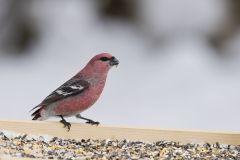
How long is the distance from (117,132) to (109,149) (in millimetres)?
173

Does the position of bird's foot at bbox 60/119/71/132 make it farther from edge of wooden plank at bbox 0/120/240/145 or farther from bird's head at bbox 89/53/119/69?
bird's head at bbox 89/53/119/69

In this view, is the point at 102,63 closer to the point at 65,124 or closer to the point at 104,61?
the point at 104,61

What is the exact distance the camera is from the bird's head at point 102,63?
286cm

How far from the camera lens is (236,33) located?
4.42 metres

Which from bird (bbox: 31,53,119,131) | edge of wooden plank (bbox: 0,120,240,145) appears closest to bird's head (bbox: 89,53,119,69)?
bird (bbox: 31,53,119,131)

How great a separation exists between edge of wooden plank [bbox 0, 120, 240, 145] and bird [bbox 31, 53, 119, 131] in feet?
0.19

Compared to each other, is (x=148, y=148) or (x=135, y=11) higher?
(x=135, y=11)

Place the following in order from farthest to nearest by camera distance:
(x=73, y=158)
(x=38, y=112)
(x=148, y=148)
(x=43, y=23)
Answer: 1. (x=43, y=23)
2. (x=38, y=112)
3. (x=148, y=148)
4. (x=73, y=158)

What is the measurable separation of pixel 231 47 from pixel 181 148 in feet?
5.95

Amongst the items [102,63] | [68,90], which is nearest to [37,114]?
[68,90]

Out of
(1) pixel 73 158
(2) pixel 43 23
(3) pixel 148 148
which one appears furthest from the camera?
(2) pixel 43 23

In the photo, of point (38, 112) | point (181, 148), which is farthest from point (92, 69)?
point (181, 148)

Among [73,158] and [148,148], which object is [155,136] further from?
[73,158]

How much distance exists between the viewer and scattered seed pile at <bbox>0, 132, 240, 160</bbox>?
2.40m
